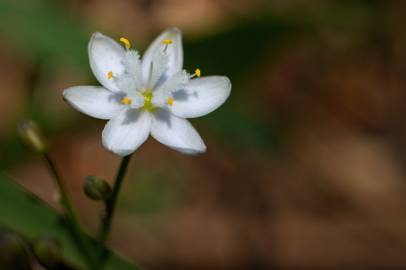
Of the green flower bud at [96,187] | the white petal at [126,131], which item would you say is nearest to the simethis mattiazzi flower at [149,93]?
the white petal at [126,131]

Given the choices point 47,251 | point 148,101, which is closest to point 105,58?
point 148,101

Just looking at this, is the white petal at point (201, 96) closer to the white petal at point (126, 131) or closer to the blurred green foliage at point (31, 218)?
the white petal at point (126, 131)

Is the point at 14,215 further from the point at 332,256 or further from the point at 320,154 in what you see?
the point at 320,154

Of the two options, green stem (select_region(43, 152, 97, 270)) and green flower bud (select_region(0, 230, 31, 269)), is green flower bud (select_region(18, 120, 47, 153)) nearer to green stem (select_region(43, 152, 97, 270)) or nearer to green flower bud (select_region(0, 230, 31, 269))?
green stem (select_region(43, 152, 97, 270))

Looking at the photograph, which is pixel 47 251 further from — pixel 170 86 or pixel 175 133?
pixel 170 86

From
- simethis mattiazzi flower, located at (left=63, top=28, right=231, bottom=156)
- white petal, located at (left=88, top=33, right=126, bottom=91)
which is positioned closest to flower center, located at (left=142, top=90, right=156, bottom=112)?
simethis mattiazzi flower, located at (left=63, top=28, right=231, bottom=156)

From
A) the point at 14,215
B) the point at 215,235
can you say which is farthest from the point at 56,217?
the point at 215,235

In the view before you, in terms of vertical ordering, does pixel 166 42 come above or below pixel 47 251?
above
